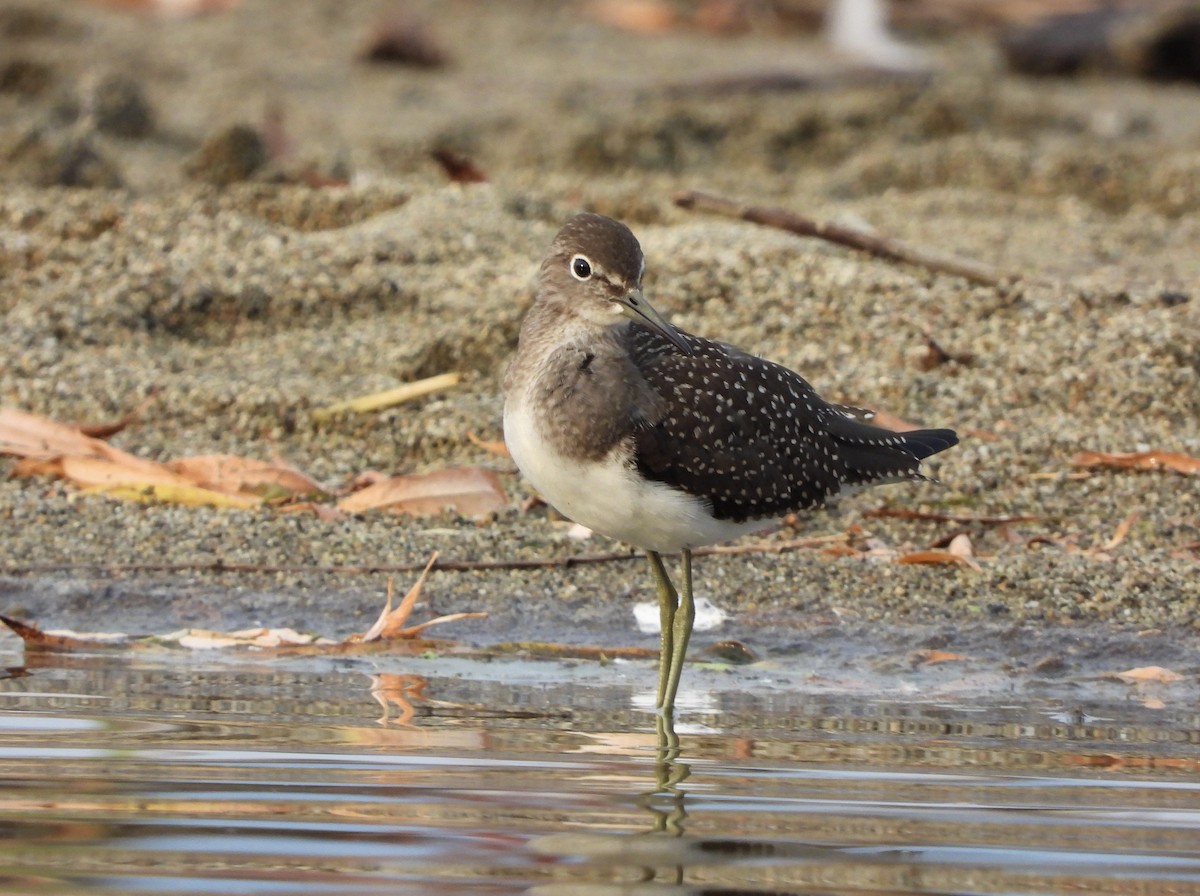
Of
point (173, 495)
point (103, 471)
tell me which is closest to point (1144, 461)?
point (173, 495)

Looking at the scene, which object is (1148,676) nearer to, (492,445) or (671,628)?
(671,628)

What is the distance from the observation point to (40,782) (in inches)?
168

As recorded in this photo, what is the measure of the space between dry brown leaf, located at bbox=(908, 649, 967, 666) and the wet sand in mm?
101

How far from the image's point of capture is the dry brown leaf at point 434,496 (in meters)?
7.11

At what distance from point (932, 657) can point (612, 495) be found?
119cm

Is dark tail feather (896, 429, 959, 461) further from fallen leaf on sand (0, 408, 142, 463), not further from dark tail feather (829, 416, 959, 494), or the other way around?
fallen leaf on sand (0, 408, 142, 463)

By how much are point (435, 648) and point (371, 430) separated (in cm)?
172

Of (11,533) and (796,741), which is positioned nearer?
(796,741)

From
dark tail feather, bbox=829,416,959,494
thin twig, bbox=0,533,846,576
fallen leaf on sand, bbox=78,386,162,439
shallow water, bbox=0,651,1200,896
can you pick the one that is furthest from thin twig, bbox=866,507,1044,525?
fallen leaf on sand, bbox=78,386,162,439

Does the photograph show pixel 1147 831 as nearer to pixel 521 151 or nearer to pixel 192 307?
pixel 192 307

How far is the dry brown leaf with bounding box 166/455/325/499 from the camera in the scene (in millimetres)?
7219

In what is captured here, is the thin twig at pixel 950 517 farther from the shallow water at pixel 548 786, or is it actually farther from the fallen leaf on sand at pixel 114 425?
the fallen leaf on sand at pixel 114 425

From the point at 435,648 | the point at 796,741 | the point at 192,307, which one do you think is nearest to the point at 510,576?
the point at 435,648

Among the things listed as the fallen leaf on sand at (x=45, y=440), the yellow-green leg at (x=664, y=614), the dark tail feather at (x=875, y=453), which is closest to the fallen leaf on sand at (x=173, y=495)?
the fallen leaf on sand at (x=45, y=440)
